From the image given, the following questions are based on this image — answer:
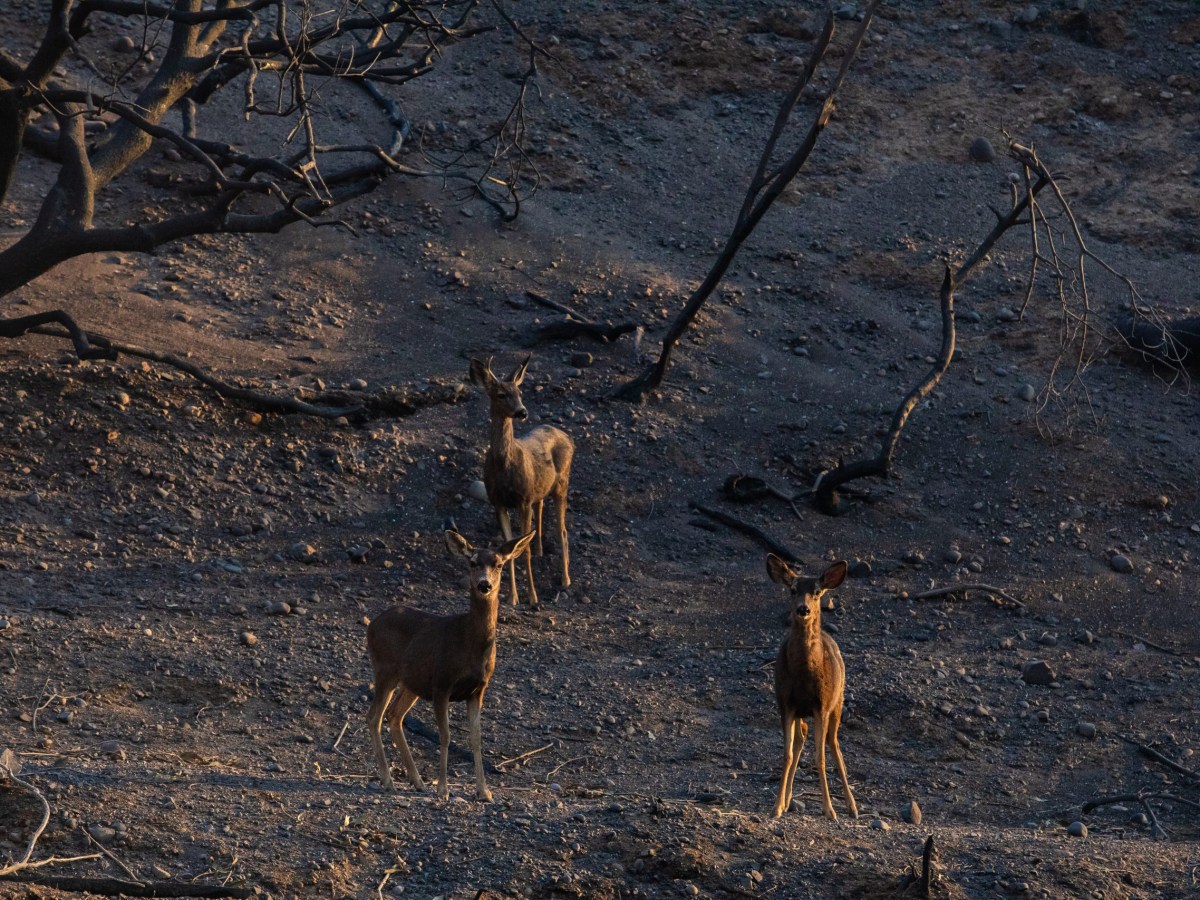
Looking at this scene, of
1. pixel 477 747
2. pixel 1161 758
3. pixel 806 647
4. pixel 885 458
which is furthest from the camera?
pixel 885 458

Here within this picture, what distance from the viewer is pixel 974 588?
1385 cm

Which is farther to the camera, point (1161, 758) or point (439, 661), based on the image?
point (1161, 758)

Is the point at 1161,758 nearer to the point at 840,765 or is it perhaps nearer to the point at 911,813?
the point at 911,813

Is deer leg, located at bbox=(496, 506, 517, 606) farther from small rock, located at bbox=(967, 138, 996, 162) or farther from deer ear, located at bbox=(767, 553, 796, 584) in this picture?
small rock, located at bbox=(967, 138, 996, 162)

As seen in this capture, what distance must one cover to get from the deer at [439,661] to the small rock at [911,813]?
8.36ft

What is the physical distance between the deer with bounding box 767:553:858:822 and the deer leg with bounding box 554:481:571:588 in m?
4.53

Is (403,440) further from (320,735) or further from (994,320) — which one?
(994,320)

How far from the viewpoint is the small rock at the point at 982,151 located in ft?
73.7

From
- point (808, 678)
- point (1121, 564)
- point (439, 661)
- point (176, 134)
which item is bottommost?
point (1121, 564)

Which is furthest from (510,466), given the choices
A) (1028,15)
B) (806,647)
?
(1028,15)

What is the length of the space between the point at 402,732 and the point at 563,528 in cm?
503

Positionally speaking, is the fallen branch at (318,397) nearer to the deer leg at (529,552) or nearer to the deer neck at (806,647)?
the deer leg at (529,552)

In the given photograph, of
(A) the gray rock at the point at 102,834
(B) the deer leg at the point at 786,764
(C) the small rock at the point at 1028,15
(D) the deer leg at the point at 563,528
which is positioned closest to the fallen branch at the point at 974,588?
(D) the deer leg at the point at 563,528

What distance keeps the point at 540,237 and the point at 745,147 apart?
4458 mm
